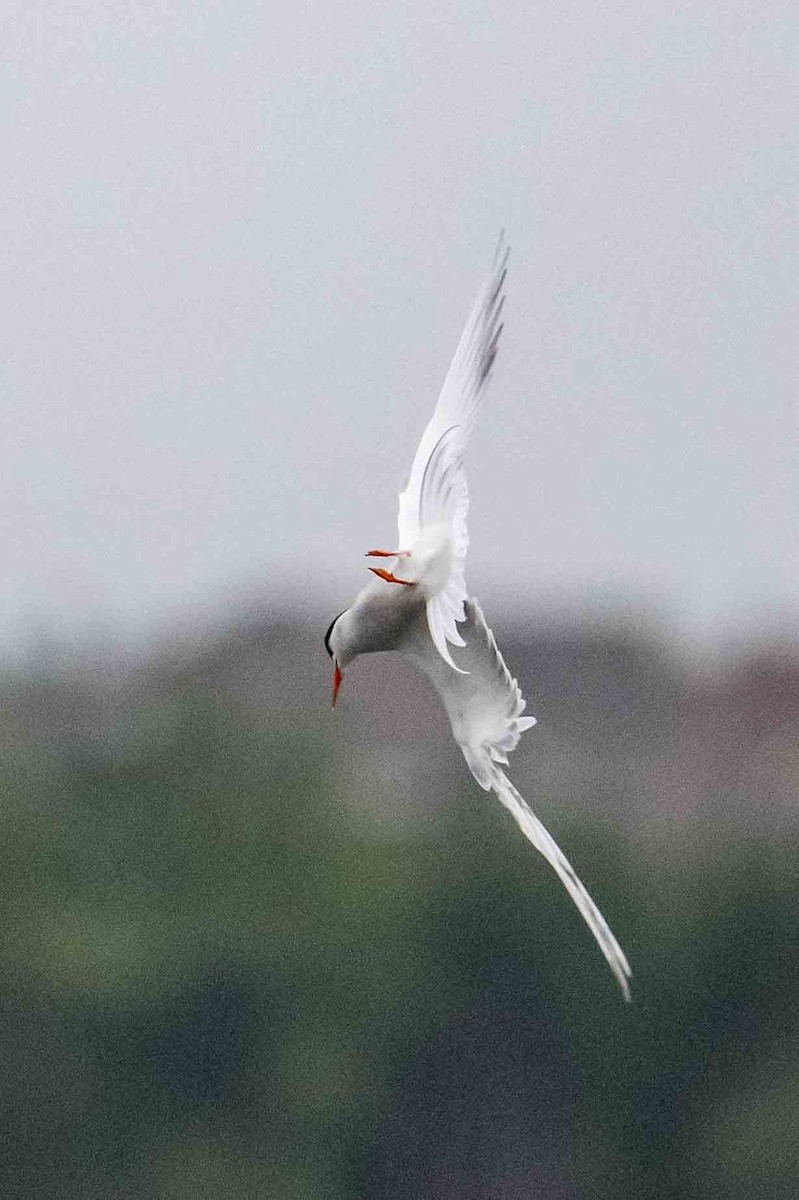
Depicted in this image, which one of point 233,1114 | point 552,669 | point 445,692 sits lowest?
point 233,1114

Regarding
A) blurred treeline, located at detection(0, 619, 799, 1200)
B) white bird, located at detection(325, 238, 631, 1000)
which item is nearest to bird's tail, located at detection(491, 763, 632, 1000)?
white bird, located at detection(325, 238, 631, 1000)

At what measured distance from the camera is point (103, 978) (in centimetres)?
822

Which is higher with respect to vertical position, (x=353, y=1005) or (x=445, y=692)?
(x=445, y=692)

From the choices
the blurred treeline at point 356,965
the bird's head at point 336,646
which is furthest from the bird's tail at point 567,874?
the blurred treeline at point 356,965

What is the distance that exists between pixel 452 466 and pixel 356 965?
25.0 feet

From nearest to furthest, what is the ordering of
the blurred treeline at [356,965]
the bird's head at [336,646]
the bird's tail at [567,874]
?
the bird's tail at [567,874] → the bird's head at [336,646] → the blurred treeline at [356,965]

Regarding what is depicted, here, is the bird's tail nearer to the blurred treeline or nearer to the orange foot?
the orange foot

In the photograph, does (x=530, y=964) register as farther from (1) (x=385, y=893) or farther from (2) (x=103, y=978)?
(2) (x=103, y=978)

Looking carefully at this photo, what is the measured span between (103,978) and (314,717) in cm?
115

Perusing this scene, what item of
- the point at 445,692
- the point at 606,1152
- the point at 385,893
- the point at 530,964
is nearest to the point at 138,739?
the point at 385,893

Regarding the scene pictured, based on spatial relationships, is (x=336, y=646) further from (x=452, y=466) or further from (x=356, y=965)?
(x=356, y=965)

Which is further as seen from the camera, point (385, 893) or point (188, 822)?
point (188, 822)

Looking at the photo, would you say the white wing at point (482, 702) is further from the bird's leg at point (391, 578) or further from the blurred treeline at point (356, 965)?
the blurred treeline at point (356, 965)

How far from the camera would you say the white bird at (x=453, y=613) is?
1208 millimetres
